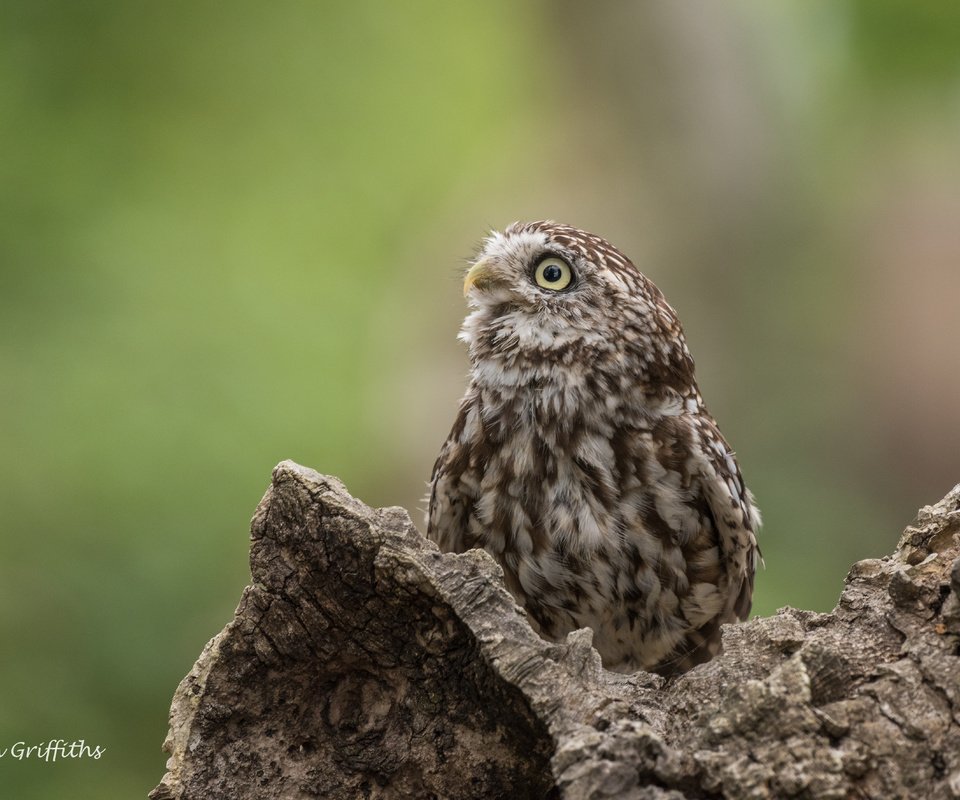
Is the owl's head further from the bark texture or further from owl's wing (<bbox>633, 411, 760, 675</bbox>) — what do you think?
the bark texture

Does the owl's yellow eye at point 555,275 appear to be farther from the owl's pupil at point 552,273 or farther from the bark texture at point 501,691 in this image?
the bark texture at point 501,691

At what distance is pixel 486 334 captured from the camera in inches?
128

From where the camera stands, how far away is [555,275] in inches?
127

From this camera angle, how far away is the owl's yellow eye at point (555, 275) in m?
3.21

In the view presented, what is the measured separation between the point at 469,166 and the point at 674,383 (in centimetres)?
568

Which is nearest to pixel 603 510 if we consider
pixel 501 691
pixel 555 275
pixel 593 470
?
pixel 593 470

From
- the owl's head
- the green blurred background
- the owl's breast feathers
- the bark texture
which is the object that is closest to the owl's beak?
the owl's head

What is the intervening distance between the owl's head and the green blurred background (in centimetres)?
299

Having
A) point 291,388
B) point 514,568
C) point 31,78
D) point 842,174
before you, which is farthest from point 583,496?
point 842,174

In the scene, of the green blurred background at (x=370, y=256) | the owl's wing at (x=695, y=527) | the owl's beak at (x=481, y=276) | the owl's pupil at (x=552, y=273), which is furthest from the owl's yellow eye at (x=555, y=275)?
the green blurred background at (x=370, y=256)

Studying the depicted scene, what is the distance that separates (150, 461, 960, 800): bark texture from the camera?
177cm

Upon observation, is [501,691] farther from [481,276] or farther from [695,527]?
[481,276]

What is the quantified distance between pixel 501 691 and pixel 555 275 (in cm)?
152

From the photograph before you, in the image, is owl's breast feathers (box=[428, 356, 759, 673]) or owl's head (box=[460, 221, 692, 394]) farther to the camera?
owl's head (box=[460, 221, 692, 394])
